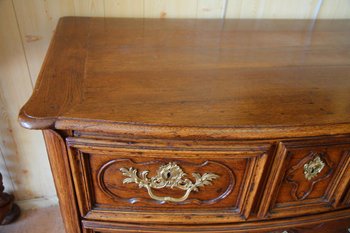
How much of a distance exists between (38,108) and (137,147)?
0.59 ft

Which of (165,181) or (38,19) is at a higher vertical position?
(38,19)

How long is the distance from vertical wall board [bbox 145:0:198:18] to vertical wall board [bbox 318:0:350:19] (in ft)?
1.54

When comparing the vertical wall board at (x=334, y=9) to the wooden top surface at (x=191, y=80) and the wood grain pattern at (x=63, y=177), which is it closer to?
the wooden top surface at (x=191, y=80)

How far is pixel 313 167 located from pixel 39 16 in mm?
866

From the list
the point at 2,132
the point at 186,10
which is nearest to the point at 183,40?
the point at 186,10

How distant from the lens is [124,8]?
960 millimetres

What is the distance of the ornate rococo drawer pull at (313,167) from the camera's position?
0.62 m

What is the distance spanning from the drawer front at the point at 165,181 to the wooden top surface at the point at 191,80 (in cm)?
6

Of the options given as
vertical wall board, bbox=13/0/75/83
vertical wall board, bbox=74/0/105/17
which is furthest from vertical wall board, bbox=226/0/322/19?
vertical wall board, bbox=13/0/75/83

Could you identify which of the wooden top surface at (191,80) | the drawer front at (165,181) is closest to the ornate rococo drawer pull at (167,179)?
the drawer front at (165,181)

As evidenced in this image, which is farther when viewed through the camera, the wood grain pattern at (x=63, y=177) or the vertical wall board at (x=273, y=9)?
the vertical wall board at (x=273, y=9)

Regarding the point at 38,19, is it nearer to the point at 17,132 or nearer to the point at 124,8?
the point at 124,8

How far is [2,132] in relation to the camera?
3.73 feet

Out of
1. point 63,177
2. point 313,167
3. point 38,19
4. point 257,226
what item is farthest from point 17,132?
point 313,167
